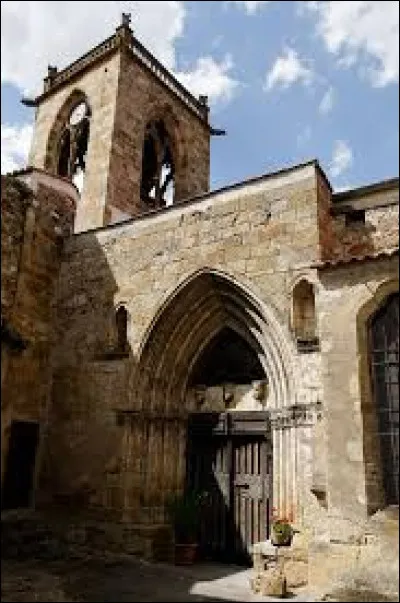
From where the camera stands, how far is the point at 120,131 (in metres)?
11.2

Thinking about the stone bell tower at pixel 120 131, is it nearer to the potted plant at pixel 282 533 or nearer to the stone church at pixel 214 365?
the stone church at pixel 214 365

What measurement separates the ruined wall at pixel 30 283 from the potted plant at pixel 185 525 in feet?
7.75

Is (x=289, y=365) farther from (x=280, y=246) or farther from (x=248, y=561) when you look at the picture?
(x=248, y=561)

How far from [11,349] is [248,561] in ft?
13.0

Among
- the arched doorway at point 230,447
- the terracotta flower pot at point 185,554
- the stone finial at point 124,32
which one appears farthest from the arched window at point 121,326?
the stone finial at point 124,32

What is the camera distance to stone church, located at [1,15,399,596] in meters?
5.50

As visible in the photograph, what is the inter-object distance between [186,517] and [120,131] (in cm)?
771

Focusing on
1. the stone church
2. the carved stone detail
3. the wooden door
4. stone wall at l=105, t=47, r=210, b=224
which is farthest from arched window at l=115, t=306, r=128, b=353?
stone wall at l=105, t=47, r=210, b=224

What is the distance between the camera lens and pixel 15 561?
21.9 feet

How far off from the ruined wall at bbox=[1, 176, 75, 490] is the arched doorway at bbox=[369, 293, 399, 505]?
14.7 ft

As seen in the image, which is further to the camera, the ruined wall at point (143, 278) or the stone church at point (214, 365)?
the ruined wall at point (143, 278)

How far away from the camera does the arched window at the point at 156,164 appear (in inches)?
496

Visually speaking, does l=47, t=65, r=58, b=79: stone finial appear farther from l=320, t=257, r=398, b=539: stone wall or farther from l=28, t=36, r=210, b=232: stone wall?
l=320, t=257, r=398, b=539: stone wall

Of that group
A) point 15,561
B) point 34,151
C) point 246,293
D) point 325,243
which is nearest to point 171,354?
point 246,293
